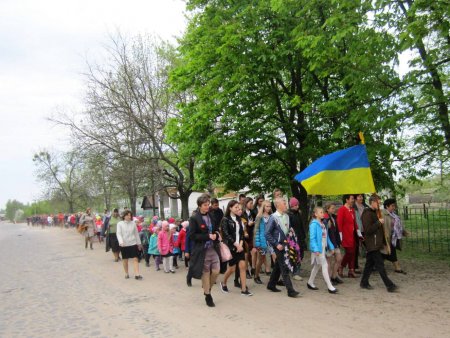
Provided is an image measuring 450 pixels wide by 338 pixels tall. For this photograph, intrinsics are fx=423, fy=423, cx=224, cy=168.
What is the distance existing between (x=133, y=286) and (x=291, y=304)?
4.35 m

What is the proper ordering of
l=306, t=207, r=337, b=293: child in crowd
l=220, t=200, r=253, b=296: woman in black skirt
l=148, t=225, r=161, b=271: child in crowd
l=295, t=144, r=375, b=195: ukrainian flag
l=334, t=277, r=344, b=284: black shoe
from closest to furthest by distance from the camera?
1. l=306, t=207, r=337, b=293: child in crowd
2. l=220, t=200, r=253, b=296: woman in black skirt
3. l=295, t=144, r=375, b=195: ukrainian flag
4. l=334, t=277, r=344, b=284: black shoe
5. l=148, t=225, r=161, b=271: child in crowd

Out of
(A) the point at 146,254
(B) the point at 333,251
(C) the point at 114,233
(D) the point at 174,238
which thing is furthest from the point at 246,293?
(C) the point at 114,233

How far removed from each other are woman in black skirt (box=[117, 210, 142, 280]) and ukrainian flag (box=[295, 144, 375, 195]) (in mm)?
4941

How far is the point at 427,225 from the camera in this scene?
579 inches

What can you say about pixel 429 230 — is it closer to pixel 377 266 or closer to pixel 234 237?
pixel 377 266

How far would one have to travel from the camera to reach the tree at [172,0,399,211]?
10.5m

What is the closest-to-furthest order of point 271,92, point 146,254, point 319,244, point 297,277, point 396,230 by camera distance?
1. point 319,244
2. point 297,277
3. point 396,230
4. point 271,92
5. point 146,254

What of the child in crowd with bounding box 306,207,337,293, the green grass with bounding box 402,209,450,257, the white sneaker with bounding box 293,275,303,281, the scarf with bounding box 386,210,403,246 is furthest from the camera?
the green grass with bounding box 402,209,450,257

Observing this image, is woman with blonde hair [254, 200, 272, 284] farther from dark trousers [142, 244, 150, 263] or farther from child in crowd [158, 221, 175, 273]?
dark trousers [142, 244, 150, 263]

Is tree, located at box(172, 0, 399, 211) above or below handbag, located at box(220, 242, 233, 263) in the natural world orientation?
above

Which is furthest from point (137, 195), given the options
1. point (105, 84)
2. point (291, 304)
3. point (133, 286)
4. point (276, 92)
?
point (291, 304)

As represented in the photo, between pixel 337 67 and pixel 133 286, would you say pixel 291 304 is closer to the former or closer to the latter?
pixel 133 286

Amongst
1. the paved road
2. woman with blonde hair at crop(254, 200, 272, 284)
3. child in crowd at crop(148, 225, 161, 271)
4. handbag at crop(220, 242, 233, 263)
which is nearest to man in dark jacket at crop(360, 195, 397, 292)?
the paved road

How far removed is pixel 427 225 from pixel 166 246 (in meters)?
9.07
